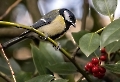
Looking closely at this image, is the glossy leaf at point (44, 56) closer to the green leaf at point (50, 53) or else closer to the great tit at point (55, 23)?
the green leaf at point (50, 53)

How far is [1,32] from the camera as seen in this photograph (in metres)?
1.90

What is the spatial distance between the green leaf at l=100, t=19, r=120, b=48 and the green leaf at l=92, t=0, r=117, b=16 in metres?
0.19

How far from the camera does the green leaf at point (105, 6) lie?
1.07 metres

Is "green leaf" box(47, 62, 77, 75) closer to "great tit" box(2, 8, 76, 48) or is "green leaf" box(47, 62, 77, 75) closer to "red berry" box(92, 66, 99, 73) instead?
"red berry" box(92, 66, 99, 73)

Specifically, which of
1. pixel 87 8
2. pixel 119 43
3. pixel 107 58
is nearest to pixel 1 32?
→ pixel 87 8

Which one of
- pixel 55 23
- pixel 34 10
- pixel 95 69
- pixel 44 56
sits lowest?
pixel 95 69

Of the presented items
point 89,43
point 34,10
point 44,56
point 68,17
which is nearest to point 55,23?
point 68,17

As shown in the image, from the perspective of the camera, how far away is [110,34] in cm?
85

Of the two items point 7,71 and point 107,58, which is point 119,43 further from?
point 7,71

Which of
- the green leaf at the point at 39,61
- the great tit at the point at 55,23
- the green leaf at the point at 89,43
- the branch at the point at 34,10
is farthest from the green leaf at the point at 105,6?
the branch at the point at 34,10

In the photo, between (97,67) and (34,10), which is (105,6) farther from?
(34,10)

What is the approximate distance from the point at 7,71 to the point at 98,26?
34.6 inches

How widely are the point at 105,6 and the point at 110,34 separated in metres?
0.26

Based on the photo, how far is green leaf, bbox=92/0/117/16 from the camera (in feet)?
3.52
